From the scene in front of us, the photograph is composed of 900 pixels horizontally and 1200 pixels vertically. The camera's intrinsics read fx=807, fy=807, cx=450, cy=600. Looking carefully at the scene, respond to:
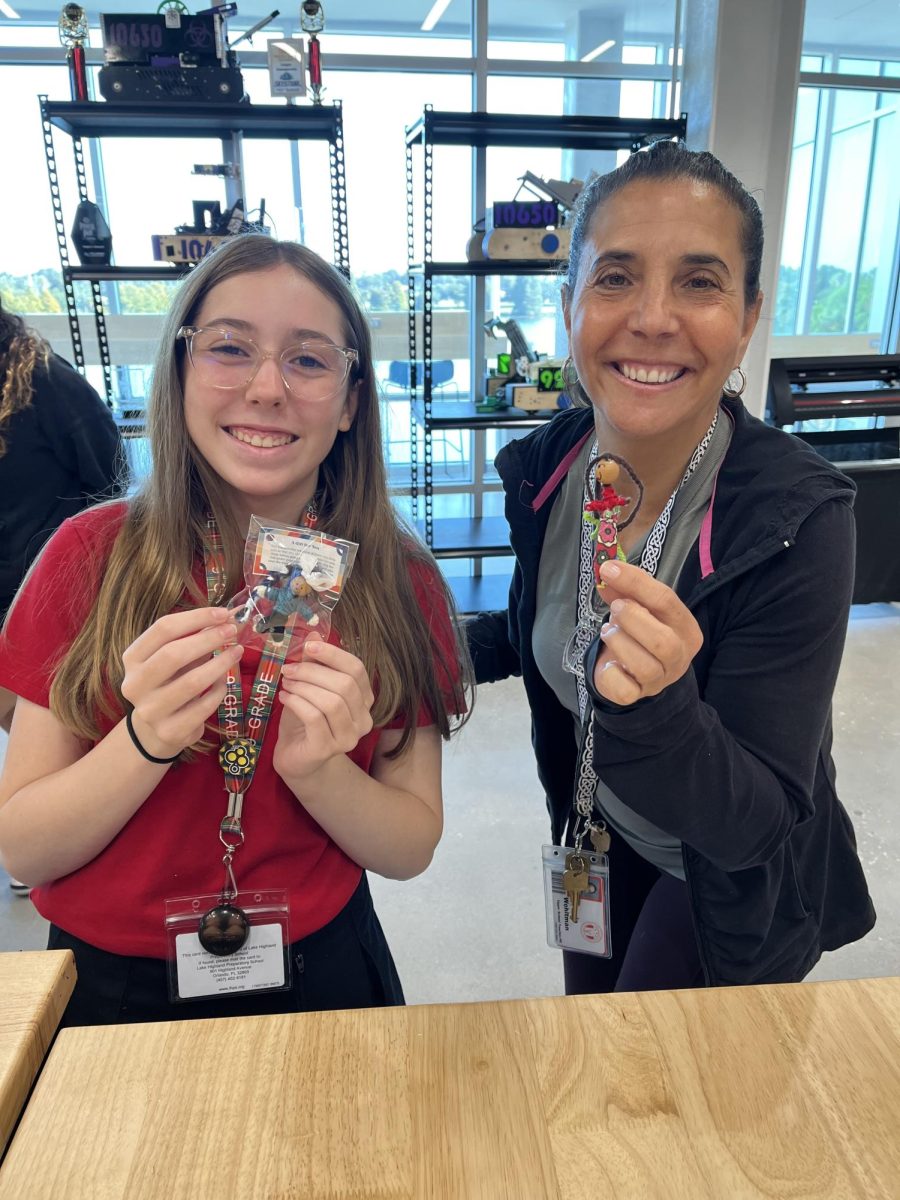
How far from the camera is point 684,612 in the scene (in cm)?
89

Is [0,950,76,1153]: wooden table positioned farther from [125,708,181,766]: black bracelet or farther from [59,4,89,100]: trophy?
[59,4,89,100]: trophy

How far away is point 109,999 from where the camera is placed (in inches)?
44.6

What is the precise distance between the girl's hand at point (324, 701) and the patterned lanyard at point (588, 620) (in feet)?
1.16

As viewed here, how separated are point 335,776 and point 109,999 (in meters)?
0.46

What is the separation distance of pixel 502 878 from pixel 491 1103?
6.03 feet

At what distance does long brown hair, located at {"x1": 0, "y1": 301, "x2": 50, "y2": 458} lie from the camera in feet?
6.91

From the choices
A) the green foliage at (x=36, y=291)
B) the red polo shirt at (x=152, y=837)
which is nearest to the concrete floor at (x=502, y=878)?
the red polo shirt at (x=152, y=837)

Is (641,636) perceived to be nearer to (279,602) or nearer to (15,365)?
(279,602)

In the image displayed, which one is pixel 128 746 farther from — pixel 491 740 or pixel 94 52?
pixel 94 52

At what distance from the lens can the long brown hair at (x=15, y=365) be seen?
2105 millimetres

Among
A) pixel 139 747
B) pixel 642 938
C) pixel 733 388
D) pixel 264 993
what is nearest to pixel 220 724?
pixel 139 747

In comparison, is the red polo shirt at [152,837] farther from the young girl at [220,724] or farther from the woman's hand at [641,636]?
the woman's hand at [641,636]

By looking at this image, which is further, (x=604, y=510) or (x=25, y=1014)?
(x=604, y=510)

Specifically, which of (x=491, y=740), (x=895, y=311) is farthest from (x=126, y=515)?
(x=895, y=311)
